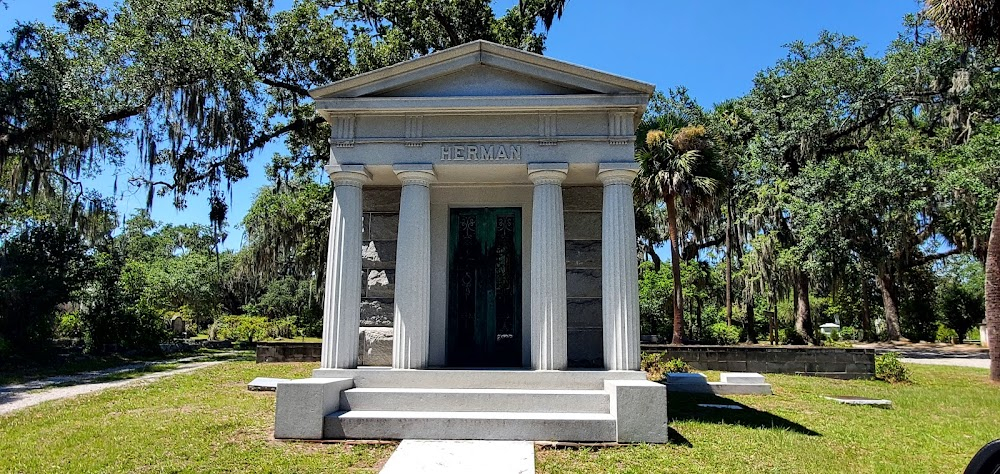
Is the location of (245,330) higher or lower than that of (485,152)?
lower

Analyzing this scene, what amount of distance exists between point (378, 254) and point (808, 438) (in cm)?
702

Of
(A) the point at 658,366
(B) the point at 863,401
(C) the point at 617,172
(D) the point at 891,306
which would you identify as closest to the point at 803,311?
(D) the point at 891,306

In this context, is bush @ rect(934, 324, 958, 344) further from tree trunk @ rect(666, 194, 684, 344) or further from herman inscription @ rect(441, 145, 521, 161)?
herman inscription @ rect(441, 145, 521, 161)

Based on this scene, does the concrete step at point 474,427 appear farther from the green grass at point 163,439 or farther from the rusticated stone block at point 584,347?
the rusticated stone block at point 584,347

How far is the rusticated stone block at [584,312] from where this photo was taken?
9992mm

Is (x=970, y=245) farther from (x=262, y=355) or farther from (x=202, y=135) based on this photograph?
(x=202, y=135)

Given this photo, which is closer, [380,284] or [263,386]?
[380,284]

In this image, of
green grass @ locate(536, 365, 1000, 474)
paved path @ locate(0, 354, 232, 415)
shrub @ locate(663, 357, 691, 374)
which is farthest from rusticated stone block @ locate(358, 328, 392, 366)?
shrub @ locate(663, 357, 691, 374)

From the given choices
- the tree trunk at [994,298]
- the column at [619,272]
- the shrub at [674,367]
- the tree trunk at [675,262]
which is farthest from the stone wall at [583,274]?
the tree trunk at [994,298]

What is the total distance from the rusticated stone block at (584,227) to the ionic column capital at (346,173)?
352 cm

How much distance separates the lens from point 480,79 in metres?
9.41

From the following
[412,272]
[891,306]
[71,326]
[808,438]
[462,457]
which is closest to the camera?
[462,457]

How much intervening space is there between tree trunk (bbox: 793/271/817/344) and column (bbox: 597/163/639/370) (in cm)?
1925

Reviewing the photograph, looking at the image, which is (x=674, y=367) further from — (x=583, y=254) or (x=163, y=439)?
(x=163, y=439)
